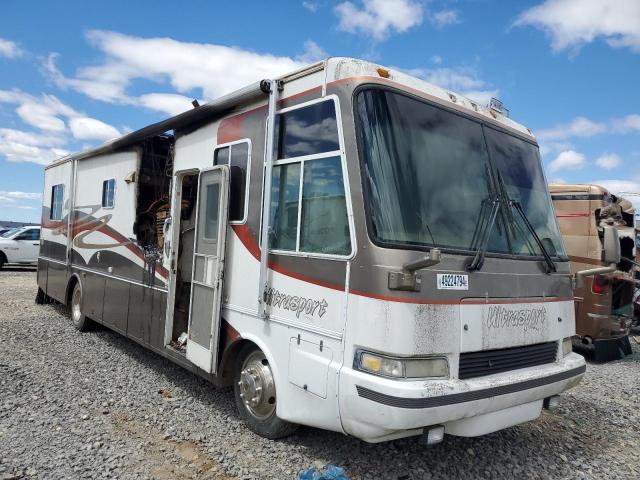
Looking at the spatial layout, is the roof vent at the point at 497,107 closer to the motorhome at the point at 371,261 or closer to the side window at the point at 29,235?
the motorhome at the point at 371,261

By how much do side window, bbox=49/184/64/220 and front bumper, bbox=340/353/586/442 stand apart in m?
7.63

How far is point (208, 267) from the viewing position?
4641 millimetres

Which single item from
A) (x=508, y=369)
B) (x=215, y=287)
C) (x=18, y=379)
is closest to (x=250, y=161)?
(x=215, y=287)

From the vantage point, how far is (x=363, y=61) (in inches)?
141

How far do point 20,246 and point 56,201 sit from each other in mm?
9750

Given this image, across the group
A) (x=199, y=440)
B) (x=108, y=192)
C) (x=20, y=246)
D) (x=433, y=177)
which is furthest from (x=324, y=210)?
(x=20, y=246)

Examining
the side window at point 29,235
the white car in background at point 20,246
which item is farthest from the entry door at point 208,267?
the side window at point 29,235

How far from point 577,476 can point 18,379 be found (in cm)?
545

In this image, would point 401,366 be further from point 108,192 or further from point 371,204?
point 108,192

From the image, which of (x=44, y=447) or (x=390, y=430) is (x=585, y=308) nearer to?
(x=390, y=430)

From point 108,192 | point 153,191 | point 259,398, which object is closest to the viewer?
point 259,398

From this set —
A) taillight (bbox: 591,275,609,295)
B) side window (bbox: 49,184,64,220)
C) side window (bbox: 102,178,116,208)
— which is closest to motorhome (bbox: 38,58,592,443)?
side window (bbox: 102,178,116,208)

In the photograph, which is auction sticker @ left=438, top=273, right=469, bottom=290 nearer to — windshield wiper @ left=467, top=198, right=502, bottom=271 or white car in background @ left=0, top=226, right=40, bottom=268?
windshield wiper @ left=467, top=198, right=502, bottom=271

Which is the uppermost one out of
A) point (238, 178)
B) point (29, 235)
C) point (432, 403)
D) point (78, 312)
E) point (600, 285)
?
point (238, 178)
